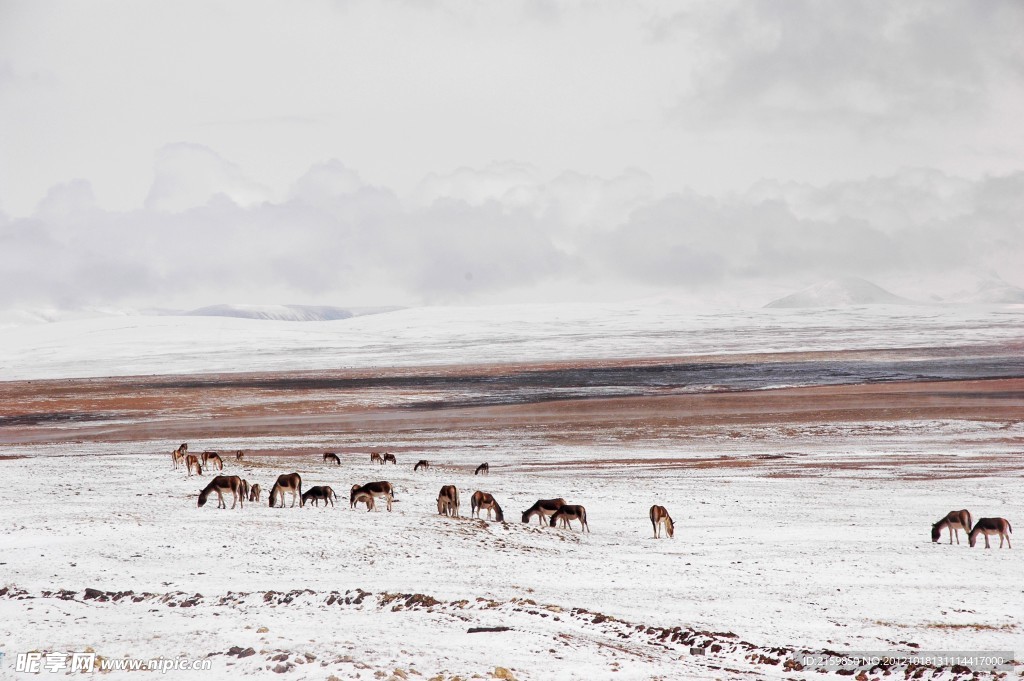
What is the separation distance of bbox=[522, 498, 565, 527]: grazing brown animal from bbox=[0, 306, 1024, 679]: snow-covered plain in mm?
313

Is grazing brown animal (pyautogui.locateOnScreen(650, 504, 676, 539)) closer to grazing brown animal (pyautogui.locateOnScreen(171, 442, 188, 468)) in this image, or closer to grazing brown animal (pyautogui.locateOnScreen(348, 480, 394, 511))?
grazing brown animal (pyautogui.locateOnScreen(348, 480, 394, 511))

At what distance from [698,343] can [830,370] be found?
133ft

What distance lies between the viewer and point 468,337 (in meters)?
130

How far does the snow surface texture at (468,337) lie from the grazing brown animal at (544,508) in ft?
252

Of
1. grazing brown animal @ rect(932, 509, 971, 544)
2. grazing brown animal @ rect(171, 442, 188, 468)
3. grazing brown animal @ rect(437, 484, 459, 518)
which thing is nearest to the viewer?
grazing brown animal @ rect(932, 509, 971, 544)

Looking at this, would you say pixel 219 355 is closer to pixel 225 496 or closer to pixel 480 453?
pixel 480 453

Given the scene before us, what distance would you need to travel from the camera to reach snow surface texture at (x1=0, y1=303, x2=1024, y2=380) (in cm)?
10338

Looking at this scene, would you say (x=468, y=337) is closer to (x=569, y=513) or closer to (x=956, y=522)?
(x=569, y=513)

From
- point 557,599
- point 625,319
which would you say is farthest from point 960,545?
point 625,319

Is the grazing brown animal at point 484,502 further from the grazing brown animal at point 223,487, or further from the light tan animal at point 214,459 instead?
the light tan animal at point 214,459

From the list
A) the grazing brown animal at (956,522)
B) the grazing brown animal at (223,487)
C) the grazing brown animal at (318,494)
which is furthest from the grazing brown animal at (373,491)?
the grazing brown animal at (956,522)

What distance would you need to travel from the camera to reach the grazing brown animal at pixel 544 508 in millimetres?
17672

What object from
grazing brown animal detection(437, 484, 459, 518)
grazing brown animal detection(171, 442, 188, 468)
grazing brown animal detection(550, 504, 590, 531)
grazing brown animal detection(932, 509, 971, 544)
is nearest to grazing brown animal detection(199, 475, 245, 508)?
grazing brown animal detection(437, 484, 459, 518)

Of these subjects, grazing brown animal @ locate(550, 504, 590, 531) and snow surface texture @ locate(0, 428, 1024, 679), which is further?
grazing brown animal @ locate(550, 504, 590, 531)
